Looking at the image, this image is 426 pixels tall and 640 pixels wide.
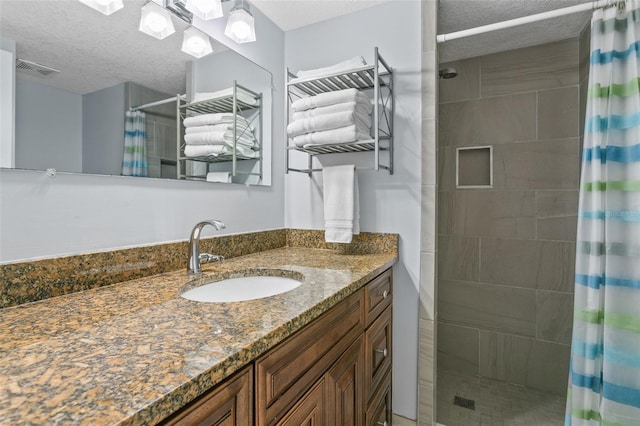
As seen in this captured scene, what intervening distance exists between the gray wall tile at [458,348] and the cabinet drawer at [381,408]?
3.06 feet

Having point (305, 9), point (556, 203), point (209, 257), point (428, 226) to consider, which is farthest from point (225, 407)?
point (556, 203)

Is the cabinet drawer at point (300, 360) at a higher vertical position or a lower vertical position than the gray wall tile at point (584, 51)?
lower

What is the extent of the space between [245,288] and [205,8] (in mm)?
1080

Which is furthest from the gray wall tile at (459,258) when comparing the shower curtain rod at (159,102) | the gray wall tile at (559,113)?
the shower curtain rod at (159,102)

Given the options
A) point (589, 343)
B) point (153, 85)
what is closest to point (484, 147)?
point (589, 343)

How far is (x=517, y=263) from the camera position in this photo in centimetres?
205

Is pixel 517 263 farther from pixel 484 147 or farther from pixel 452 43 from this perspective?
pixel 452 43

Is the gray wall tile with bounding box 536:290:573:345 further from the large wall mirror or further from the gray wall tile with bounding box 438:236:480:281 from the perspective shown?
the large wall mirror

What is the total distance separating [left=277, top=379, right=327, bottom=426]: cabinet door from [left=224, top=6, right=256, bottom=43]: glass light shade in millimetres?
1398

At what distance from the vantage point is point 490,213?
2123 mm

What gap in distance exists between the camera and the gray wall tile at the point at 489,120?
202 cm

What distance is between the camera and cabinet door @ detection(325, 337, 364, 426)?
3.00 ft

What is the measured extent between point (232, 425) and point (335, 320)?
431mm

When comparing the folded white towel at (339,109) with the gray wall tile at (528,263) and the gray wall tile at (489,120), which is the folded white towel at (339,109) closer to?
the gray wall tile at (489,120)
